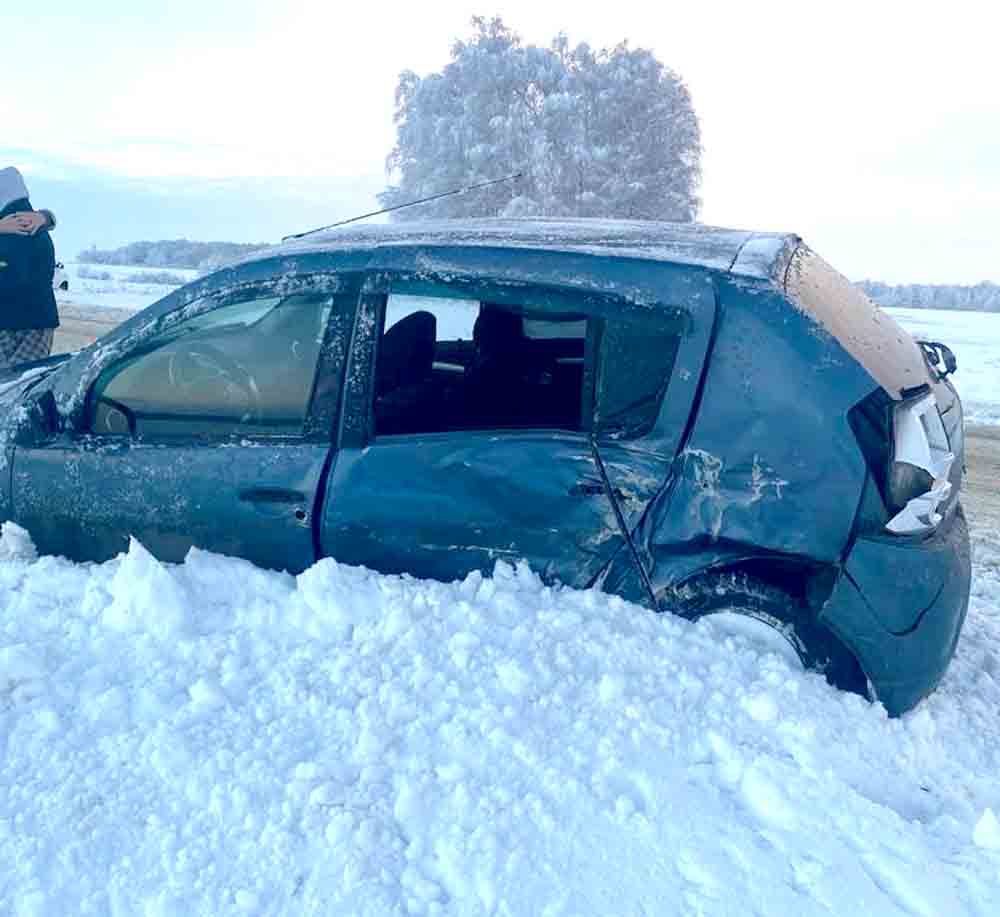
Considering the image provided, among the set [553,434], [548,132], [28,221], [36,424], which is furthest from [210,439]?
[548,132]

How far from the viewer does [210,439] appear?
11.0 feet

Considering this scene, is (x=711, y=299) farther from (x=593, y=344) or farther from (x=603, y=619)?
(x=603, y=619)

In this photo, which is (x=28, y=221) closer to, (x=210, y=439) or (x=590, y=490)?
(x=210, y=439)

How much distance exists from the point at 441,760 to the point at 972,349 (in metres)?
19.1

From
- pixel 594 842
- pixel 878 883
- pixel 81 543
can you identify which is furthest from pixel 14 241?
pixel 878 883

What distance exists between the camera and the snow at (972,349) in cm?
1168

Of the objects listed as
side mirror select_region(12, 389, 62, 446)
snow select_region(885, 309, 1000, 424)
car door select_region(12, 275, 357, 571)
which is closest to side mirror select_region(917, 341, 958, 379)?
snow select_region(885, 309, 1000, 424)

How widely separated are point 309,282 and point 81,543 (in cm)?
128

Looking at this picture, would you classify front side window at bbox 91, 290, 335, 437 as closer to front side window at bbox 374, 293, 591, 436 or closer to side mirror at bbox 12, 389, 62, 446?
side mirror at bbox 12, 389, 62, 446

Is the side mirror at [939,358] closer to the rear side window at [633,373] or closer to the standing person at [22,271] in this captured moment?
the rear side window at [633,373]

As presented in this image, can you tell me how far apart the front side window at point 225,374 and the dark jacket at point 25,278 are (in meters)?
4.03

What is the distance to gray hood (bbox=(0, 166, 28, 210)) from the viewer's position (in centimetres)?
680

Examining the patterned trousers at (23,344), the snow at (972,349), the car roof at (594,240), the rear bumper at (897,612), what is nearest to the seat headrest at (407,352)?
the car roof at (594,240)

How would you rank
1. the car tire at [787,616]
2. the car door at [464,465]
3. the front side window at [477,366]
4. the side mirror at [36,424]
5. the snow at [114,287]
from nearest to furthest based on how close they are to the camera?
the car tire at [787,616] → the car door at [464,465] → the front side window at [477,366] → the side mirror at [36,424] → the snow at [114,287]
